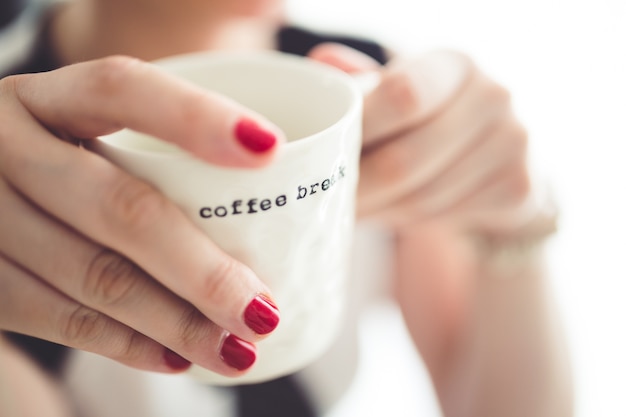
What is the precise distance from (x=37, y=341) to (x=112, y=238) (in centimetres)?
20

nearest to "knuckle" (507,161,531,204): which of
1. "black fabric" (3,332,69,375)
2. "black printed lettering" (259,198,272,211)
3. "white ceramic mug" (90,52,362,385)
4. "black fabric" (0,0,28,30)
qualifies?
"white ceramic mug" (90,52,362,385)

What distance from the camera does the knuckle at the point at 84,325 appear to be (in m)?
0.31

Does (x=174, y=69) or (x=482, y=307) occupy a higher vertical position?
(x=174, y=69)

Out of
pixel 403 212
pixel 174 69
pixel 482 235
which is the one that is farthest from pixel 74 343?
pixel 482 235

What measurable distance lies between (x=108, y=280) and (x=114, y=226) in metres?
0.04

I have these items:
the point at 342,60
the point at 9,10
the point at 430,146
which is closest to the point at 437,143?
the point at 430,146

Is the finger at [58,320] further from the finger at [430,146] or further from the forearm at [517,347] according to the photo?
the forearm at [517,347]

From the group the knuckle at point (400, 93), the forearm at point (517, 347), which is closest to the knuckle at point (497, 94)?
the knuckle at point (400, 93)

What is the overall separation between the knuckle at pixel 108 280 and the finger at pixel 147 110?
0.23 ft

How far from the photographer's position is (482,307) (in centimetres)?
73

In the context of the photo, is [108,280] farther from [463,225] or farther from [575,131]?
[575,131]

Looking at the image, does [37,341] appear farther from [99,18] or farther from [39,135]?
[99,18]

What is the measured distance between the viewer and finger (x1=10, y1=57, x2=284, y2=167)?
250mm

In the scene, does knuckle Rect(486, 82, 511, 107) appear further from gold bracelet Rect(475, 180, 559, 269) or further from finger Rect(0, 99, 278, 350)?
finger Rect(0, 99, 278, 350)
